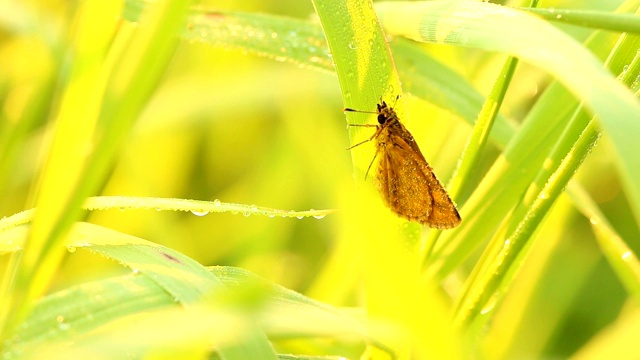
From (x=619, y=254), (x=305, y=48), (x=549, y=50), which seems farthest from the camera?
(x=305, y=48)

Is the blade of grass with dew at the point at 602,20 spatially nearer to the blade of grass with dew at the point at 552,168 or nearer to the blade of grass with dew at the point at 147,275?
the blade of grass with dew at the point at 552,168

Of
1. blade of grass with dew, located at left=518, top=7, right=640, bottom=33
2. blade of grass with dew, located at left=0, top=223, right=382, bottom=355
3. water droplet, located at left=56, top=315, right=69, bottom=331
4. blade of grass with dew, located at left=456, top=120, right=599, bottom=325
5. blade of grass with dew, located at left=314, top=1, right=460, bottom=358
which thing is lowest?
water droplet, located at left=56, top=315, right=69, bottom=331

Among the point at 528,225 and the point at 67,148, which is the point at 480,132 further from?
the point at 67,148

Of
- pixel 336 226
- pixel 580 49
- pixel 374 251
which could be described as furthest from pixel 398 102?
pixel 336 226

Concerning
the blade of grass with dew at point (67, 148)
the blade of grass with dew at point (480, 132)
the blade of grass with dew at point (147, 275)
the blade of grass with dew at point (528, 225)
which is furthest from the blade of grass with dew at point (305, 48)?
the blade of grass with dew at point (67, 148)

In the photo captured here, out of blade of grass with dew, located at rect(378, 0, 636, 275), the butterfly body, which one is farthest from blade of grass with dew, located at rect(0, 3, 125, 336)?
blade of grass with dew, located at rect(378, 0, 636, 275)

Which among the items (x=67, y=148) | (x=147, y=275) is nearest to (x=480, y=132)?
(x=147, y=275)

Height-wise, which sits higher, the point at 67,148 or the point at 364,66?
the point at 364,66

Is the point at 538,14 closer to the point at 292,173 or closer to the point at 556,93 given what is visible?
the point at 556,93

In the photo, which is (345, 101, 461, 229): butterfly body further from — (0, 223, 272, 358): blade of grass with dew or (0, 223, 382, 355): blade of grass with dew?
(0, 223, 272, 358): blade of grass with dew

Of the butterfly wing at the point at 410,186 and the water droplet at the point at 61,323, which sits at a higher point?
the butterfly wing at the point at 410,186

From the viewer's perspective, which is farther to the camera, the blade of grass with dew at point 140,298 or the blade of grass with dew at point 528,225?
the blade of grass with dew at point 528,225
